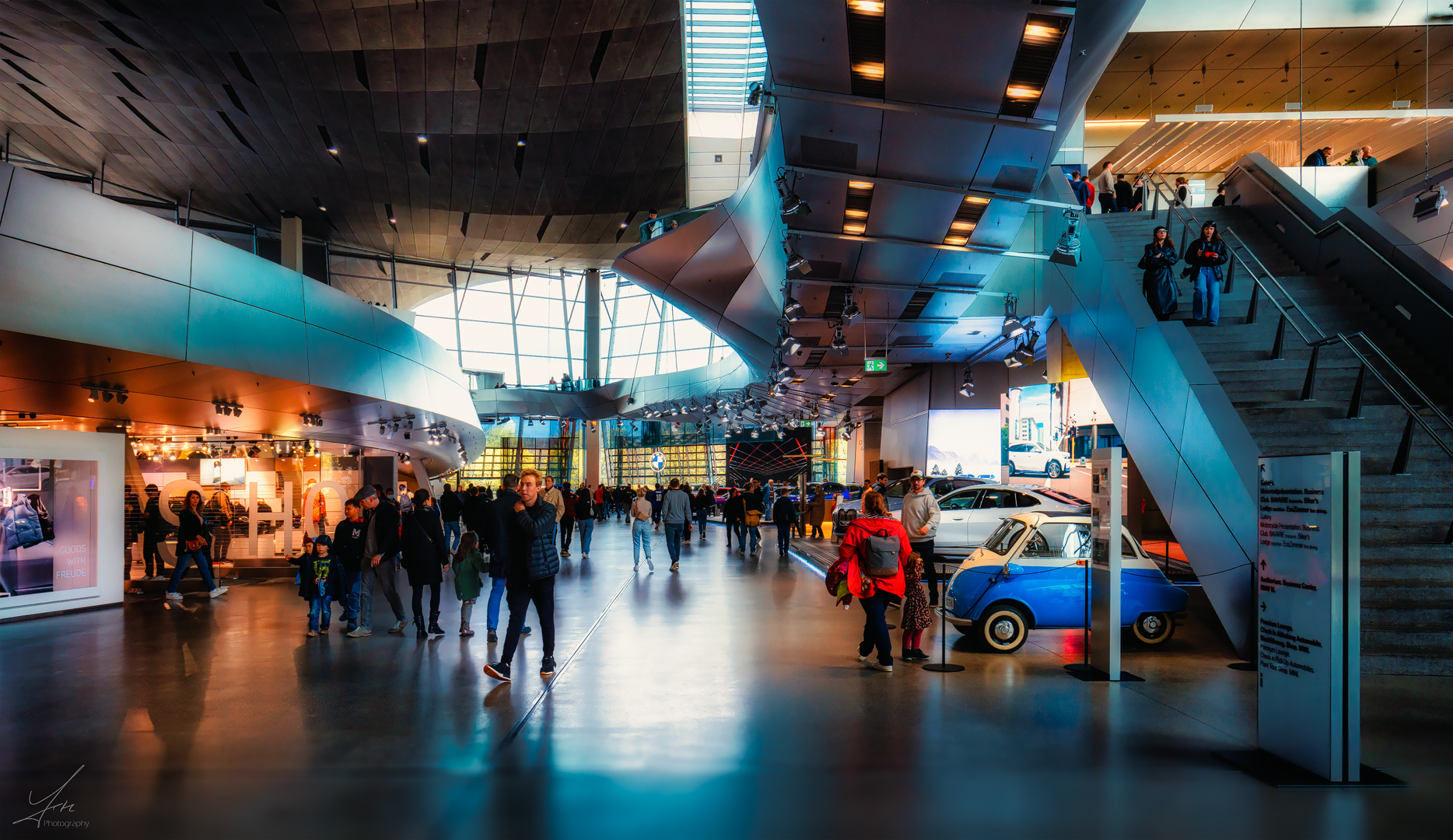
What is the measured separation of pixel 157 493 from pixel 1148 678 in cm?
1748

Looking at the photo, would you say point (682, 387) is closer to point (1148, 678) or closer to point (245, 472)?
point (245, 472)

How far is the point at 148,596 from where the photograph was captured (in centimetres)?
1442

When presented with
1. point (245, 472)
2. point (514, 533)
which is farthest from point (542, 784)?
point (245, 472)

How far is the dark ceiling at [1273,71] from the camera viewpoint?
21.8 m

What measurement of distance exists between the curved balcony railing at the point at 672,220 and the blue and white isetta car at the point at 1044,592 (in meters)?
12.1

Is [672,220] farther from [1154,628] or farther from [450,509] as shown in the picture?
[1154,628]

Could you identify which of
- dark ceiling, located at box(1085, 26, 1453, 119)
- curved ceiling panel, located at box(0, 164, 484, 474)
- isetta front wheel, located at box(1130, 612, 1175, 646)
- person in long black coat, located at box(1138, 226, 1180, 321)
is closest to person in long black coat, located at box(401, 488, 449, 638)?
curved ceiling panel, located at box(0, 164, 484, 474)

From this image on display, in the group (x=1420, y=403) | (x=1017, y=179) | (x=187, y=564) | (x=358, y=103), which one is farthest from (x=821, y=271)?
(x=358, y=103)

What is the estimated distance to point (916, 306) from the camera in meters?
17.6

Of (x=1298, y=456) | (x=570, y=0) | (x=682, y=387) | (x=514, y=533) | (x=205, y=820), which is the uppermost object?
(x=570, y=0)

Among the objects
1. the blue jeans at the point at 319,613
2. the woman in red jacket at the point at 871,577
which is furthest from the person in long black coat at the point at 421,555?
the woman in red jacket at the point at 871,577

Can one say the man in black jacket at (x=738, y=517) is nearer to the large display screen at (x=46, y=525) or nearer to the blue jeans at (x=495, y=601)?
the blue jeans at (x=495, y=601)

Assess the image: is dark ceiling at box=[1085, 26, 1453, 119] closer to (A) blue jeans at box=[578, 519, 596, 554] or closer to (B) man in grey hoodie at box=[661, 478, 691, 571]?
(B) man in grey hoodie at box=[661, 478, 691, 571]

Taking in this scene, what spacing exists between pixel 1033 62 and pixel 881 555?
15.9 ft
